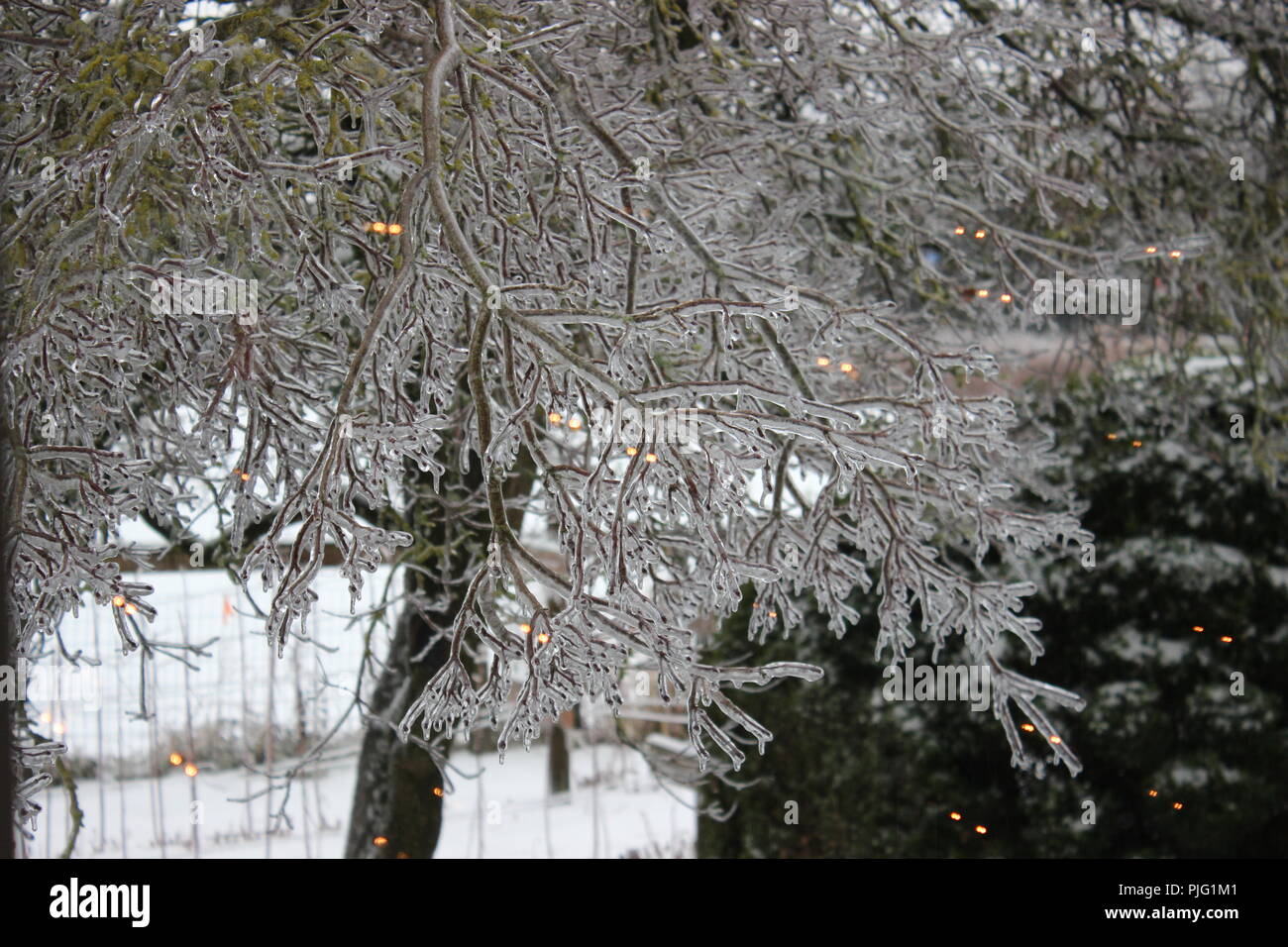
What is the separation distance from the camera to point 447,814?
6.98 m

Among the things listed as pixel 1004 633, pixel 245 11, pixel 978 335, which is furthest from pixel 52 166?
pixel 1004 633

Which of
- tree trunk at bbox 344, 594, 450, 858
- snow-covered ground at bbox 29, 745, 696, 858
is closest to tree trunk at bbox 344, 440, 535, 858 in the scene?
tree trunk at bbox 344, 594, 450, 858

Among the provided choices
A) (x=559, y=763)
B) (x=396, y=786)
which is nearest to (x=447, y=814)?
(x=559, y=763)

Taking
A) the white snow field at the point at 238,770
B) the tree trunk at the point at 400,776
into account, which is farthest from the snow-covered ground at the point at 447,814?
the tree trunk at the point at 400,776

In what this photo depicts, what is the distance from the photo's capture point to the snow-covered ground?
6.29m

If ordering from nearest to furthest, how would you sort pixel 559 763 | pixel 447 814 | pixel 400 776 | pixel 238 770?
pixel 400 776 < pixel 238 770 < pixel 447 814 < pixel 559 763

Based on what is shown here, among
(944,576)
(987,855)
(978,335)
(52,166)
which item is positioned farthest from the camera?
(987,855)

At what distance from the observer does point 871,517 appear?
3.02 m

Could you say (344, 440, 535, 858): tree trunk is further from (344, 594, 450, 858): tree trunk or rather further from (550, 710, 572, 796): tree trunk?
(550, 710, 572, 796): tree trunk

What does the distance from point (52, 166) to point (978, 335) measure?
3.84 metres

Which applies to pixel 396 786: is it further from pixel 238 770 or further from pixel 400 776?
pixel 238 770

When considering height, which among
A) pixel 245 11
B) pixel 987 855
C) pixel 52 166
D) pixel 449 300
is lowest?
pixel 987 855

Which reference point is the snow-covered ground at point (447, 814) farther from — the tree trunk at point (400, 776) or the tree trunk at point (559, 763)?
the tree trunk at point (400, 776)
